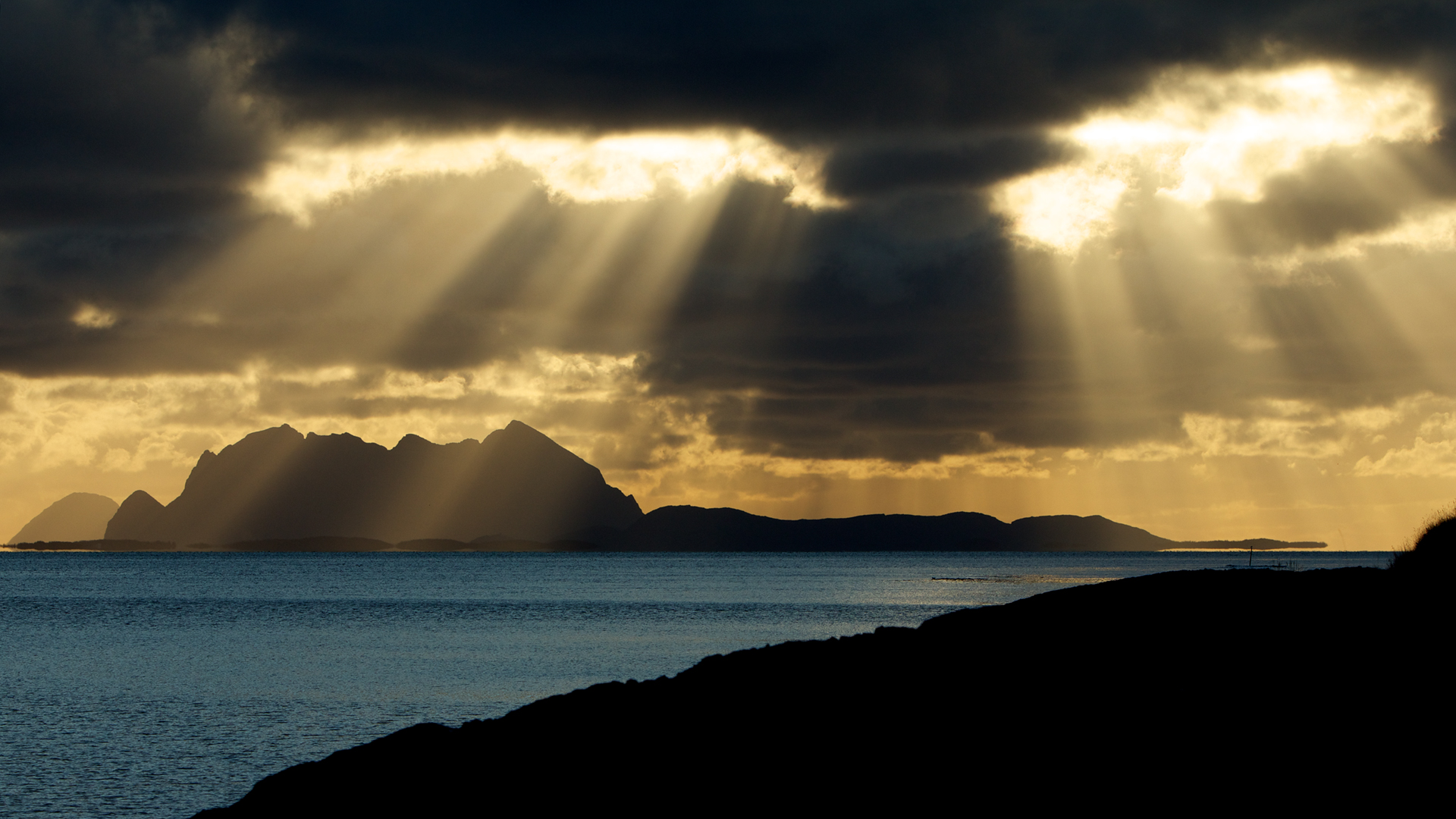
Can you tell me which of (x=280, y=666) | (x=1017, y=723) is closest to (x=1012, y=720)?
(x=1017, y=723)

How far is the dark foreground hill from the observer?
16.0 m

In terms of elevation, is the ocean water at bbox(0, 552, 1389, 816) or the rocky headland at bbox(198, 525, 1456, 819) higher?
the rocky headland at bbox(198, 525, 1456, 819)

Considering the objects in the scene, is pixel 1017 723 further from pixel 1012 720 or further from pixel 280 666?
pixel 280 666

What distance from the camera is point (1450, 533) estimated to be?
96.3ft

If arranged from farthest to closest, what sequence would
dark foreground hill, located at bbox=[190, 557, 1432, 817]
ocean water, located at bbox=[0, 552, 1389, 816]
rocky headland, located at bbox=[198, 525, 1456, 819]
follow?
ocean water, located at bbox=[0, 552, 1389, 816]
rocky headland, located at bbox=[198, 525, 1456, 819]
dark foreground hill, located at bbox=[190, 557, 1432, 817]

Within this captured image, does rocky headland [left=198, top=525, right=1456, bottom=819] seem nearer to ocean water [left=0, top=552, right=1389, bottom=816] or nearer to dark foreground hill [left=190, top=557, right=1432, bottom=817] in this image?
dark foreground hill [left=190, top=557, right=1432, bottom=817]

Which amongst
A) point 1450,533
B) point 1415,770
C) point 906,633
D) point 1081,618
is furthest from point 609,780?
point 1450,533

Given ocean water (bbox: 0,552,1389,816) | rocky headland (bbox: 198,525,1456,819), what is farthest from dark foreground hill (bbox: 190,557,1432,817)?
ocean water (bbox: 0,552,1389,816)

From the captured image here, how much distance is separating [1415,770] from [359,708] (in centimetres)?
4080

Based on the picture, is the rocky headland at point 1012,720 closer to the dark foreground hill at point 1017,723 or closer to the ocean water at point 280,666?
the dark foreground hill at point 1017,723

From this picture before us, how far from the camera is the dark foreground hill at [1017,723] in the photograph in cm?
1597

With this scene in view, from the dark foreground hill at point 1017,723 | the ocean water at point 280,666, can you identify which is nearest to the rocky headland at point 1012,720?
the dark foreground hill at point 1017,723

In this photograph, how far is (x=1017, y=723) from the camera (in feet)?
57.7

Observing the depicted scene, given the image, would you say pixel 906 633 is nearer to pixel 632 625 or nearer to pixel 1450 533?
pixel 1450 533
